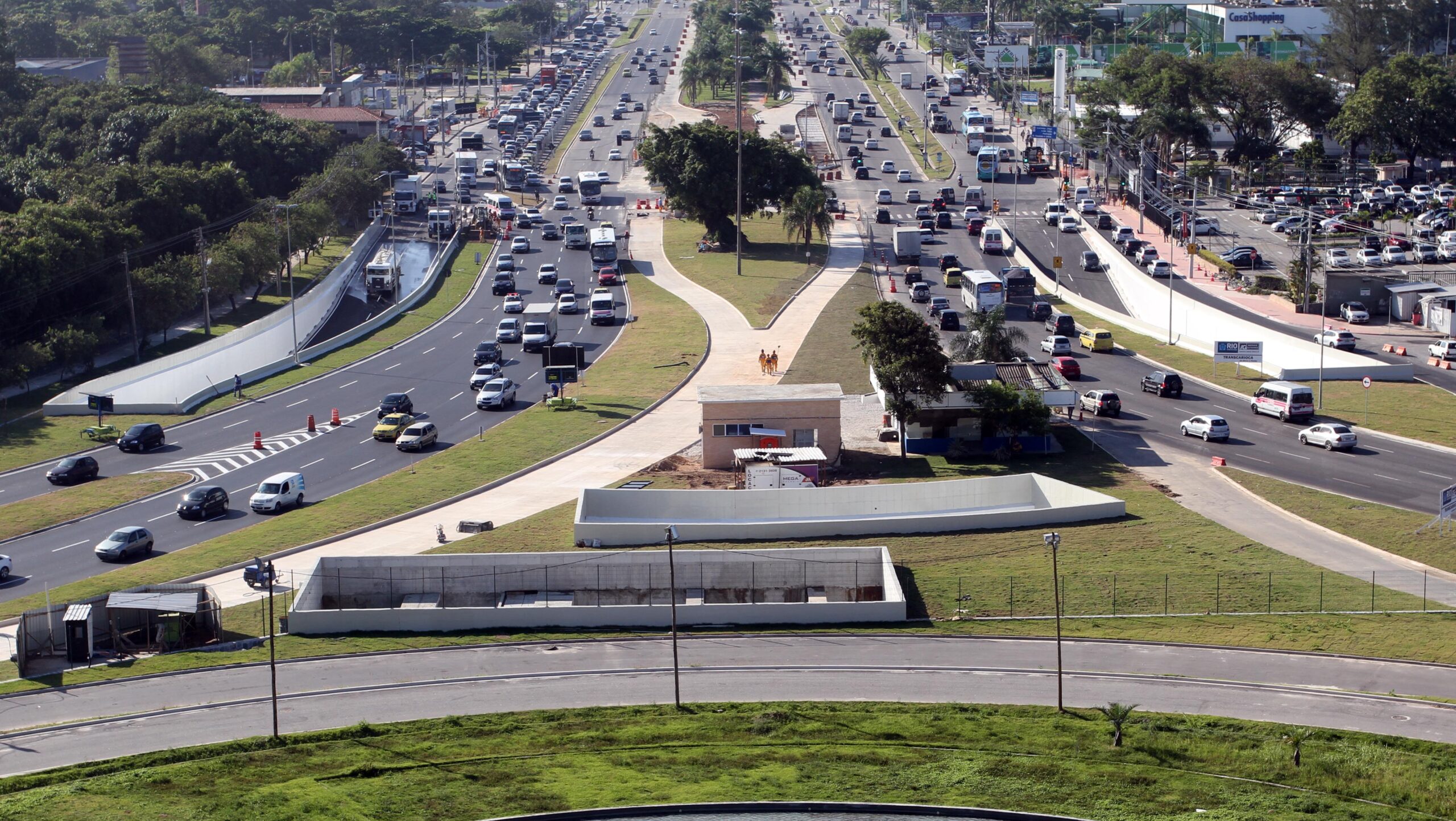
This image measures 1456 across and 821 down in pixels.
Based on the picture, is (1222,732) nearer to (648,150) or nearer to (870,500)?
(870,500)

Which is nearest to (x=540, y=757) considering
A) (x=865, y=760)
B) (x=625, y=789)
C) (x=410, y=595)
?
(x=625, y=789)

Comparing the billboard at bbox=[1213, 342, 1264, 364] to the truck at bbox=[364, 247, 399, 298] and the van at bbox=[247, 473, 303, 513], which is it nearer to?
the van at bbox=[247, 473, 303, 513]

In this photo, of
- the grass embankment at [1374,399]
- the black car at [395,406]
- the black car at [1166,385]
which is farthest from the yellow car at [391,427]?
the grass embankment at [1374,399]

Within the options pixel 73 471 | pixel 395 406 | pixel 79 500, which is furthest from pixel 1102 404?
pixel 73 471

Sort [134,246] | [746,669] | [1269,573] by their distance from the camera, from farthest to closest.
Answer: [134,246] < [1269,573] < [746,669]

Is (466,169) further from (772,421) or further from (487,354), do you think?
(772,421)
